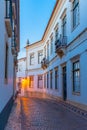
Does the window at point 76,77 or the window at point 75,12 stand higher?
the window at point 75,12

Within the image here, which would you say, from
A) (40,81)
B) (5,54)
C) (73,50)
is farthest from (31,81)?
(5,54)

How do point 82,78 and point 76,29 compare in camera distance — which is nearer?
point 82,78

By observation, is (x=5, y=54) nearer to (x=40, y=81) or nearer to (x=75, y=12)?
(x=75, y=12)

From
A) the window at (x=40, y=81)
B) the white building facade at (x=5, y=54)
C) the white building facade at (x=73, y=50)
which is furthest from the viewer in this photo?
the window at (x=40, y=81)

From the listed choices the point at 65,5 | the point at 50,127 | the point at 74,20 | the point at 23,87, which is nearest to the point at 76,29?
the point at 74,20

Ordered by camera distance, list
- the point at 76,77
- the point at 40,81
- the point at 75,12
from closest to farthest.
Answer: the point at 76,77, the point at 75,12, the point at 40,81

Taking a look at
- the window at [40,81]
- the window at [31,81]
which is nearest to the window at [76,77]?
the window at [40,81]

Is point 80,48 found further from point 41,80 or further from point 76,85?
point 41,80

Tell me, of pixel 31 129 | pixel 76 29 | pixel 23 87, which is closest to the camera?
pixel 31 129

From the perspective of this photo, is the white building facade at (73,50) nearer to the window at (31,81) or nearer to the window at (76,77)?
the window at (76,77)

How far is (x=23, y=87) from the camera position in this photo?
5166 cm

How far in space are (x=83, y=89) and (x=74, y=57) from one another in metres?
2.71

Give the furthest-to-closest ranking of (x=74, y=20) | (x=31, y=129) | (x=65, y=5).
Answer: (x=65, y=5), (x=74, y=20), (x=31, y=129)

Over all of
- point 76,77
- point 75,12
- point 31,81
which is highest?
point 75,12
